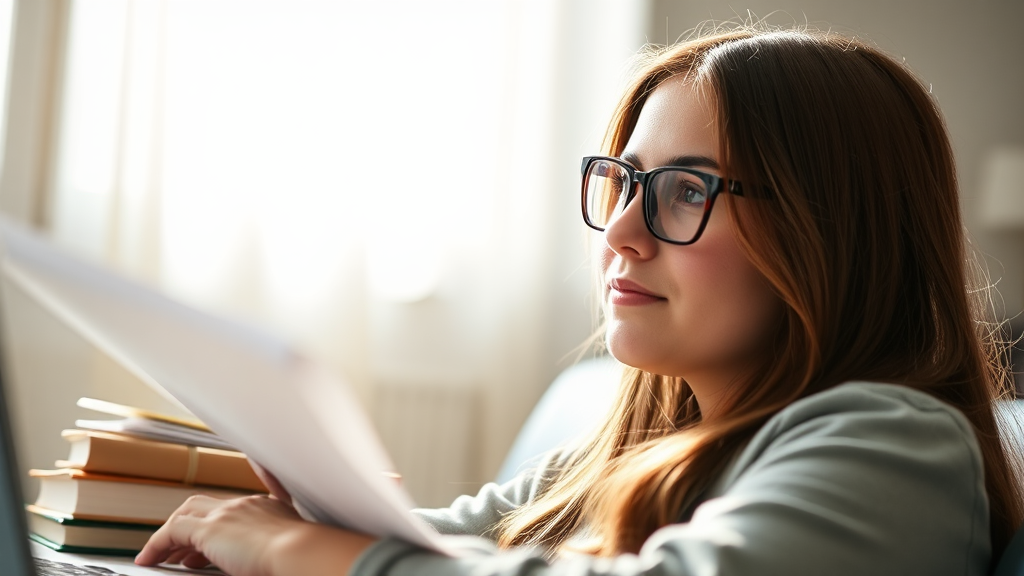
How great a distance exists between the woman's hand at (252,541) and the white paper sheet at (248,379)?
1.0 inches

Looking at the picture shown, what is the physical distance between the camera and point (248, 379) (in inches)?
20.1

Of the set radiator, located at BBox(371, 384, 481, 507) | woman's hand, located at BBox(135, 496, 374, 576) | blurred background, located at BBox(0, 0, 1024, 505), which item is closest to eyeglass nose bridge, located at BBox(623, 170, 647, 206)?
woman's hand, located at BBox(135, 496, 374, 576)

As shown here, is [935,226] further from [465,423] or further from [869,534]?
[465,423]

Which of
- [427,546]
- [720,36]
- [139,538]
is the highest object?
[720,36]

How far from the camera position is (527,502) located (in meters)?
1.07

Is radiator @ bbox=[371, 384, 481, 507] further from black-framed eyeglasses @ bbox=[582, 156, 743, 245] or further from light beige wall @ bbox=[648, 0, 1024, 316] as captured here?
black-framed eyeglasses @ bbox=[582, 156, 743, 245]

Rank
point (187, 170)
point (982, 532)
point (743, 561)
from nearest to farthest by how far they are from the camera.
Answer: point (743, 561) < point (982, 532) < point (187, 170)

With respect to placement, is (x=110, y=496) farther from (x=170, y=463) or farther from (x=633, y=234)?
(x=633, y=234)

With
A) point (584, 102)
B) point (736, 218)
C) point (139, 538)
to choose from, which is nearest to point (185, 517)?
point (139, 538)

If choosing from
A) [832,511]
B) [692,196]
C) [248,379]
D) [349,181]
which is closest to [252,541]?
[248,379]

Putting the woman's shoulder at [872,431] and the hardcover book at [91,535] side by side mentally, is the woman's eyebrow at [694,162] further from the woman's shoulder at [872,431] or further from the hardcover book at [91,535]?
the hardcover book at [91,535]

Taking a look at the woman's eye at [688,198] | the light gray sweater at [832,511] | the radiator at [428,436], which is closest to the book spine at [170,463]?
the light gray sweater at [832,511]

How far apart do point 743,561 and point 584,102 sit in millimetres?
2154

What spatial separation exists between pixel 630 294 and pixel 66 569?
0.54m
